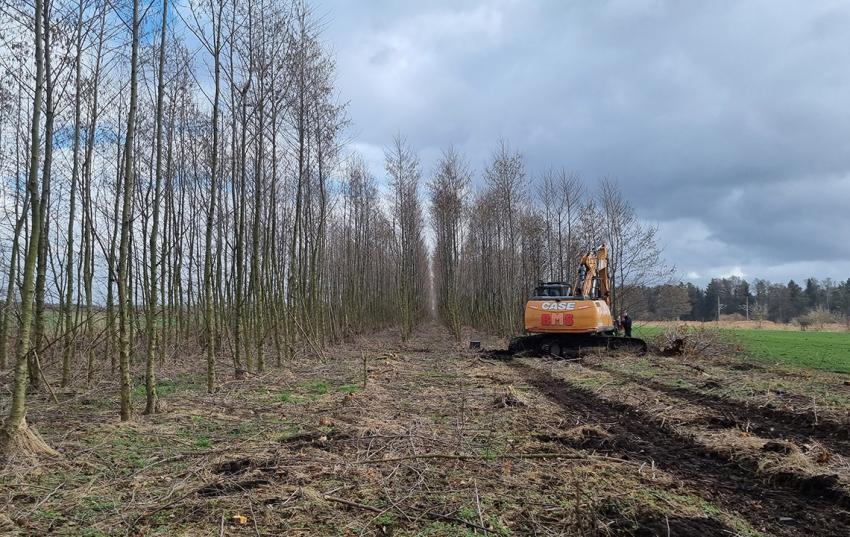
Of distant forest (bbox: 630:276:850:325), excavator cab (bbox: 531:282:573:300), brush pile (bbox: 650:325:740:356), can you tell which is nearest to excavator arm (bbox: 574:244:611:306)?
excavator cab (bbox: 531:282:573:300)

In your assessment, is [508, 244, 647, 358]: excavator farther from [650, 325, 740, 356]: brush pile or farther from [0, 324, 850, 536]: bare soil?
[0, 324, 850, 536]: bare soil

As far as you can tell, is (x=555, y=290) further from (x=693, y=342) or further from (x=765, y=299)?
(x=765, y=299)

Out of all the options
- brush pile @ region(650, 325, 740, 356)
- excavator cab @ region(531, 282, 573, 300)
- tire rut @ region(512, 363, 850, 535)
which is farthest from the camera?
brush pile @ region(650, 325, 740, 356)

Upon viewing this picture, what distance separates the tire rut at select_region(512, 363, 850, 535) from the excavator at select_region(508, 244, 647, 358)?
362 inches

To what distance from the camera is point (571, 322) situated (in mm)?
16672

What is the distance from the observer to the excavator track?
17266 millimetres

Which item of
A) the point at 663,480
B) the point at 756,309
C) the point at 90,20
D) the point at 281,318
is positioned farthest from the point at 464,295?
the point at 756,309

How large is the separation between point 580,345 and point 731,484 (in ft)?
42.7

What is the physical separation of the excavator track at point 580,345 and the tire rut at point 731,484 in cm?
986

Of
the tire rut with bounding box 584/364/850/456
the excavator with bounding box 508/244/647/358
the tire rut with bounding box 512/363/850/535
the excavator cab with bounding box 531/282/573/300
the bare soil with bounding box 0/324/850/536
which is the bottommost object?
the tire rut with bounding box 584/364/850/456

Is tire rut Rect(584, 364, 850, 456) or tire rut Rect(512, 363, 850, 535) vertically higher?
tire rut Rect(512, 363, 850, 535)

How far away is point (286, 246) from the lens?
69.2ft

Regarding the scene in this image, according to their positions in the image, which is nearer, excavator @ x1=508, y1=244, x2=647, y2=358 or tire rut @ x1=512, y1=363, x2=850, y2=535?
tire rut @ x1=512, y1=363, x2=850, y2=535

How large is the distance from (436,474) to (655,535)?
181cm
